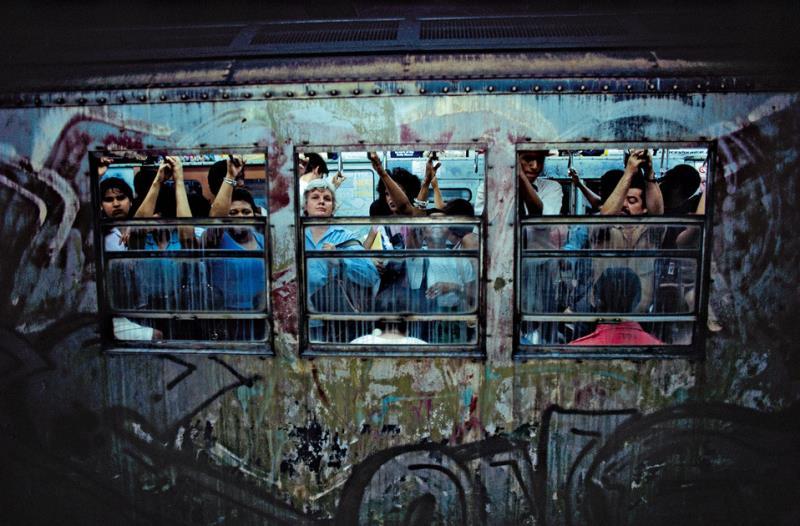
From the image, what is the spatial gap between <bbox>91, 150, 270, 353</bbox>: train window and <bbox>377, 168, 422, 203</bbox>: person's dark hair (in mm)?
618

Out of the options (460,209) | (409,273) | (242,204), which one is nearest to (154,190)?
(242,204)

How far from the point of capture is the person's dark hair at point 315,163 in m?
2.78

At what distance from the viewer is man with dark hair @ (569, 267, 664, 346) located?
2711 millimetres

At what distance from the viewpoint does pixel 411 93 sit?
107 inches

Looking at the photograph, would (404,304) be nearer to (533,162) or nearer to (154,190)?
(533,162)

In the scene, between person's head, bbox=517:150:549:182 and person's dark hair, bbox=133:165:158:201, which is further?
person's dark hair, bbox=133:165:158:201

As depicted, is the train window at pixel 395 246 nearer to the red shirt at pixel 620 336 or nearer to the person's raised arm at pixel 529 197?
the person's raised arm at pixel 529 197

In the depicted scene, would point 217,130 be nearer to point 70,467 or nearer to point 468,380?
point 468,380

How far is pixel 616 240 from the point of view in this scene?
268cm

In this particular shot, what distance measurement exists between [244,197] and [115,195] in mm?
699

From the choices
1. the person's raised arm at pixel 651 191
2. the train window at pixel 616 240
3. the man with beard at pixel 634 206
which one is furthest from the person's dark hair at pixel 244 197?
the person's raised arm at pixel 651 191

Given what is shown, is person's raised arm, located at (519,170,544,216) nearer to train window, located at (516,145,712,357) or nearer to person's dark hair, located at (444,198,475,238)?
train window, located at (516,145,712,357)

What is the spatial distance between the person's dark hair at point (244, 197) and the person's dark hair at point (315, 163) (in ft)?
1.08

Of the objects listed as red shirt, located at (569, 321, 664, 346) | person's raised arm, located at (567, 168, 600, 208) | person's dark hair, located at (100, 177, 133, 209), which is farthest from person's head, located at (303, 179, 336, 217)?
red shirt, located at (569, 321, 664, 346)
